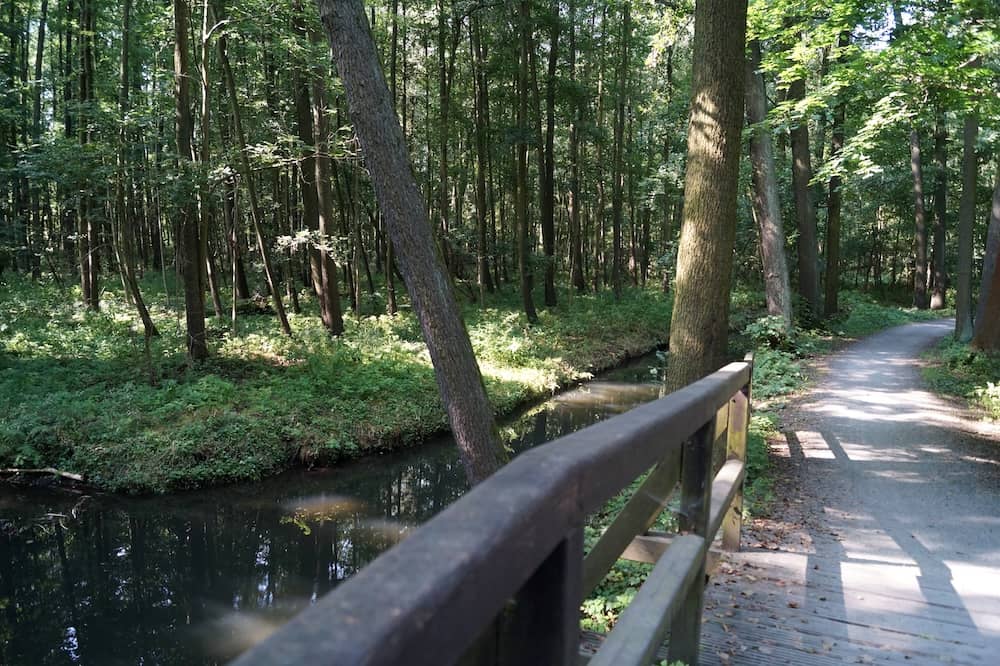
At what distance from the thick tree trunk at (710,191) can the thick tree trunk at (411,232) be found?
1862 millimetres

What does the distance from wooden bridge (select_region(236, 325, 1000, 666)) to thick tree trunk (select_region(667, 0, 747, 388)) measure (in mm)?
1654

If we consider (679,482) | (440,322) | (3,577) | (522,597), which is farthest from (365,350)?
(522,597)

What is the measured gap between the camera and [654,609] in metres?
2.02

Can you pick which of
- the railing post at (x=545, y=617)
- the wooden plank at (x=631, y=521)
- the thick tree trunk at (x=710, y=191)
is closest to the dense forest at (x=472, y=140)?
the thick tree trunk at (x=710, y=191)

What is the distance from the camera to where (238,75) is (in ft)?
70.7

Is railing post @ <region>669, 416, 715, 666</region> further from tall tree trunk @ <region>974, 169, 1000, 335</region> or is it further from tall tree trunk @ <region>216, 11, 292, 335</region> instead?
tall tree trunk @ <region>216, 11, 292, 335</region>

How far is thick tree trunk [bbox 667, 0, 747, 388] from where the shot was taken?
576cm

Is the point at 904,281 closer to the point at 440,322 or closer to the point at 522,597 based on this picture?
the point at 440,322

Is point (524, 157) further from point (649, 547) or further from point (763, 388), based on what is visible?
point (649, 547)

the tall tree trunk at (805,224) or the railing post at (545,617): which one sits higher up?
the tall tree trunk at (805,224)

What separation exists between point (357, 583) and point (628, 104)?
95.4ft

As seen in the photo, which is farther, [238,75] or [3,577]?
[238,75]

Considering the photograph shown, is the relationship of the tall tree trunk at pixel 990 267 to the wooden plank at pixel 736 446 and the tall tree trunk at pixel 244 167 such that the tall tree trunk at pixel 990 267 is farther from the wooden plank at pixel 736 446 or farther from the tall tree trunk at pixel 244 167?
the tall tree trunk at pixel 244 167

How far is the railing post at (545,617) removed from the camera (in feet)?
3.72
